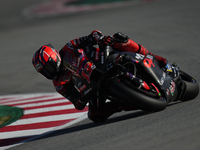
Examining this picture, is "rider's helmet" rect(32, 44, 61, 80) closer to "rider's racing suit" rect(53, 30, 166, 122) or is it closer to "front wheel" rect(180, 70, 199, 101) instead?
"rider's racing suit" rect(53, 30, 166, 122)

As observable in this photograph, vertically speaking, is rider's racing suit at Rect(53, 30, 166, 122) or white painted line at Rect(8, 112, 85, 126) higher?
rider's racing suit at Rect(53, 30, 166, 122)

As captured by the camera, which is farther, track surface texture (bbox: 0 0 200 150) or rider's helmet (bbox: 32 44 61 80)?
rider's helmet (bbox: 32 44 61 80)

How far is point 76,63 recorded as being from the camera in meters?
4.45

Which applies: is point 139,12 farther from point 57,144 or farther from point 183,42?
point 57,144

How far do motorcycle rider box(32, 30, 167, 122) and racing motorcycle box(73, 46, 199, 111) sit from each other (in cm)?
13

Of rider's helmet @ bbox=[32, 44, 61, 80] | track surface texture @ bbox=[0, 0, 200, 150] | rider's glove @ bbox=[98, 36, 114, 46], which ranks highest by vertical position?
rider's glove @ bbox=[98, 36, 114, 46]

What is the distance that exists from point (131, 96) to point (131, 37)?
9341 mm

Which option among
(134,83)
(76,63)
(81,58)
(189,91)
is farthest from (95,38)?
(189,91)

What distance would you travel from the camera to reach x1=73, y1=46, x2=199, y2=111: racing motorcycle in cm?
396

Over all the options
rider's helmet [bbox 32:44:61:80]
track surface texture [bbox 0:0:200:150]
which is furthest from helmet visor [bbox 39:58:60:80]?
track surface texture [bbox 0:0:200:150]

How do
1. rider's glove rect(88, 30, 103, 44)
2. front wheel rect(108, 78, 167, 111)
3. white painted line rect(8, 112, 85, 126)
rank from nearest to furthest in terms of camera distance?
front wheel rect(108, 78, 167, 111), rider's glove rect(88, 30, 103, 44), white painted line rect(8, 112, 85, 126)

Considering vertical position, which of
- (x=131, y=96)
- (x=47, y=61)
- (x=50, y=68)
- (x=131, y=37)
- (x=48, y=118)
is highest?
(x=47, y=61)

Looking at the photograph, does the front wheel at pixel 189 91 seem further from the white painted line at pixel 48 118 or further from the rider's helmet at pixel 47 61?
the white painted line at pixel 48 118

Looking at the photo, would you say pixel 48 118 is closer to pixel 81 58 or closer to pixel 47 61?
pixel 47 61
